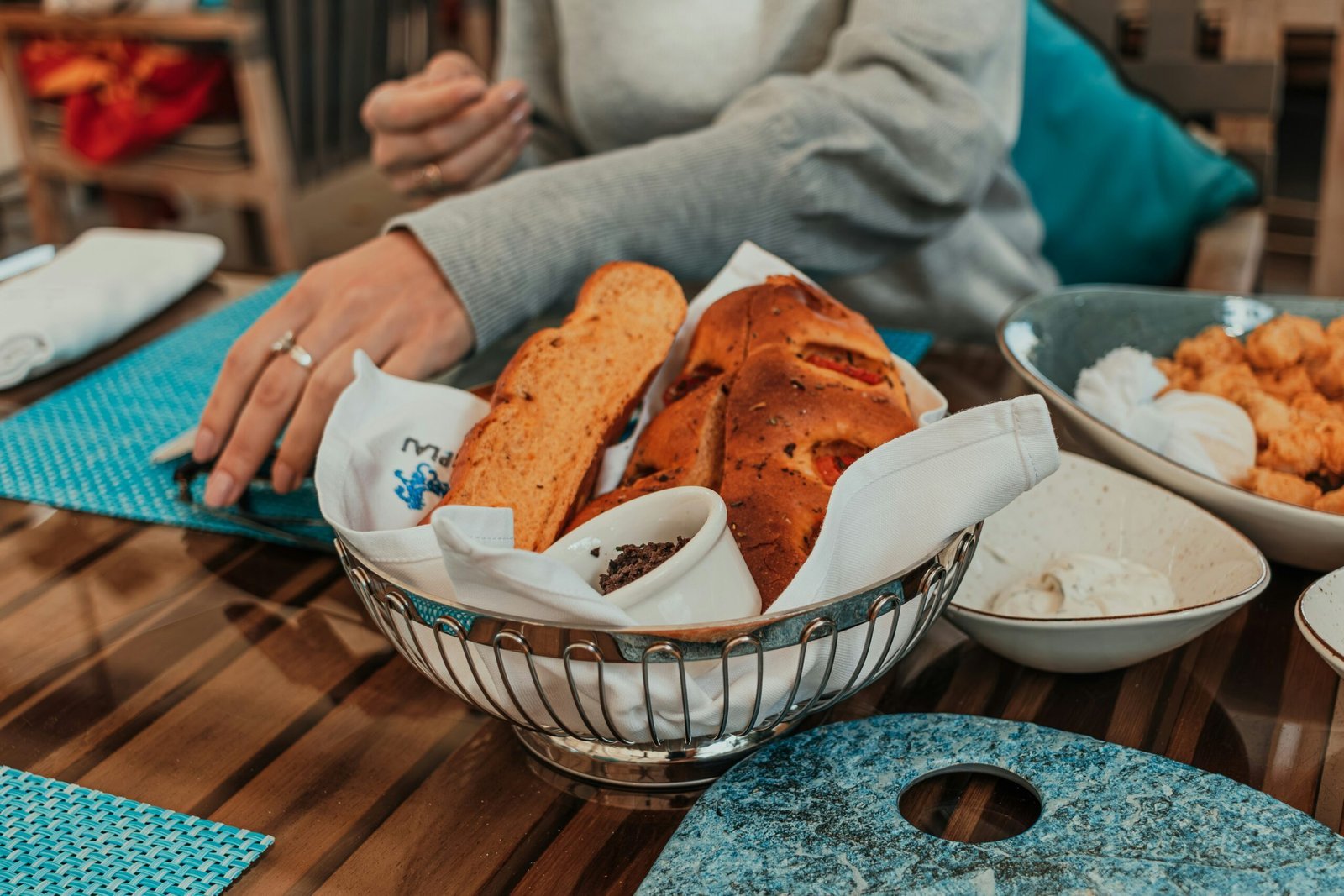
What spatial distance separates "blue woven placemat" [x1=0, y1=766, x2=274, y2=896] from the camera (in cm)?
36

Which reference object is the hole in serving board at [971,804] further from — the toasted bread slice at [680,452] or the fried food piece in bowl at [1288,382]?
the fried food piece in bowl at [1288,382]

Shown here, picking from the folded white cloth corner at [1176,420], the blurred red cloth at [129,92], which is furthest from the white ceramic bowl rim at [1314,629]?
the blurred red cloth at [129,92]

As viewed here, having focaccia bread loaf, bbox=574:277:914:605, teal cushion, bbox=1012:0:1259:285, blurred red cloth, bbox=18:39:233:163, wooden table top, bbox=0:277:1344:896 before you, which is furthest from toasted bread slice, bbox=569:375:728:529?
blurred red cloth, bbox=18:39:233:163

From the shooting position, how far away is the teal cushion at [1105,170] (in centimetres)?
108

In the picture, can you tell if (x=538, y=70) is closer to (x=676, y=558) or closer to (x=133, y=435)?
(x=133, y=435)

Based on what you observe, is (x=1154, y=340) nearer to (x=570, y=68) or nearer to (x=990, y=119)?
(x=990, y=119)

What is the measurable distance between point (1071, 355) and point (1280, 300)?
13cm

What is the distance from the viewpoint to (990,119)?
85 centimetres

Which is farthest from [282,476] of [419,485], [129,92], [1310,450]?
[129,92]

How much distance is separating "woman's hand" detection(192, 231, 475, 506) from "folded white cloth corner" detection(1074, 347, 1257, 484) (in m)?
0.36

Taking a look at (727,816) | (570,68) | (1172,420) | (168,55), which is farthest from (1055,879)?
(168,55)

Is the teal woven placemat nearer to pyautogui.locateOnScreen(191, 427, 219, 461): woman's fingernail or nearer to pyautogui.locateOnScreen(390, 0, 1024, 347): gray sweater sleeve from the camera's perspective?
pyautogui.locateOnScreen(191, 427, 219, 461): woman's fingernail

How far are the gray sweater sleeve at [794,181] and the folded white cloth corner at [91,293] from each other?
1.12ft

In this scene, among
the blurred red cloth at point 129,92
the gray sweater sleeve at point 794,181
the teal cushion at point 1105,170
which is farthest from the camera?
the blurred red cloth at point 129,92
